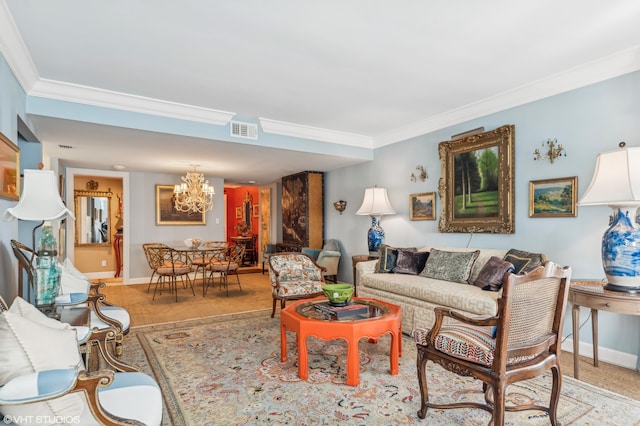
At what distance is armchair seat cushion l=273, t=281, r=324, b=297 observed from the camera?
13.5 feet

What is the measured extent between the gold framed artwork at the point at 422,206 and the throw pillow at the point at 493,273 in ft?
4.39

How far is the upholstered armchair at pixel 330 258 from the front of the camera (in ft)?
20.7

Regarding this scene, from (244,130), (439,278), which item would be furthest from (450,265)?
(244,130)

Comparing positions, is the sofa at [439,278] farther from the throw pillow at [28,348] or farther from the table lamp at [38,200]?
the table lamp at [38,200]

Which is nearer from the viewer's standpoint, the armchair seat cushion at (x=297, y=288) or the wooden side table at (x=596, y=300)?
the wooden side table at (x=596, y=300)

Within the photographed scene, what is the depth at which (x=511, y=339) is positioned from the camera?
5.94ft

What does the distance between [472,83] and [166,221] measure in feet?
21.1

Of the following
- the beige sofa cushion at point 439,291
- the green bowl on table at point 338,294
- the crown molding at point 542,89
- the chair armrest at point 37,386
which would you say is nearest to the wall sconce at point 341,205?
the crown molding at point 542,89

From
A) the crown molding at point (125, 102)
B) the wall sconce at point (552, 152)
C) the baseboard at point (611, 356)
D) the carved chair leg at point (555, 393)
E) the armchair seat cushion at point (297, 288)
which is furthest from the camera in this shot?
the armchair seat cushion at point (297, 288)

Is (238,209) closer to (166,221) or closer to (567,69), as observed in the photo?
(166,221)

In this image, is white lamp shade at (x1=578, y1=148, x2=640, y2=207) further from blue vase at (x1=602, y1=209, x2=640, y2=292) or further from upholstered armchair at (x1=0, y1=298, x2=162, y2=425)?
upholstered armchair at (x1=0, y1=298, x2=162, y2=425)

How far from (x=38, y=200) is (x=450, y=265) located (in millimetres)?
3716

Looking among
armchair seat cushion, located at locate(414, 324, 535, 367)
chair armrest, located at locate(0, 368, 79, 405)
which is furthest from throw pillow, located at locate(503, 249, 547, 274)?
chair armrest, located at locate(0, 368, 79, 405)

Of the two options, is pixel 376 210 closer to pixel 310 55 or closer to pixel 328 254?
pixel 328 254
